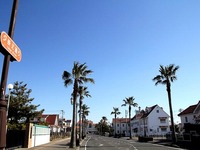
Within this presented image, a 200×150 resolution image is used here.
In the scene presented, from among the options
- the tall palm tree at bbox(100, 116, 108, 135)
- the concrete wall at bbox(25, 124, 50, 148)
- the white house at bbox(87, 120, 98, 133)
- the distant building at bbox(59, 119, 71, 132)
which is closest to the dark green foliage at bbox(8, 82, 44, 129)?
the concrete wall at bbox(25, 124, 50, 148)

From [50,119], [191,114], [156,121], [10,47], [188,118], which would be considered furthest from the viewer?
[50,119]

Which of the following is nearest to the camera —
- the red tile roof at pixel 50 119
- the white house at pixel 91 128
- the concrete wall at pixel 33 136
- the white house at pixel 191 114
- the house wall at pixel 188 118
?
the concrete wall at pixel 33 136

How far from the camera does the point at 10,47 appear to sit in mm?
5301

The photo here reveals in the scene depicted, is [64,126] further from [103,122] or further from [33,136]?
[33,136]

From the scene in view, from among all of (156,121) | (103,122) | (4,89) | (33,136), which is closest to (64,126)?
(103,122)

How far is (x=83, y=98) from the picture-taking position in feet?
179

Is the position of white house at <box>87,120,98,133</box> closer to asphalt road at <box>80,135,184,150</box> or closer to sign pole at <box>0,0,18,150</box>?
asphalt road at <box>80,135,184,150</box>

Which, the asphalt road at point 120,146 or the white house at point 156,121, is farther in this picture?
the white house at point 156,121

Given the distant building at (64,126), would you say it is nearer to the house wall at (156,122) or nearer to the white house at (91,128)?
the house wall at (156,122)

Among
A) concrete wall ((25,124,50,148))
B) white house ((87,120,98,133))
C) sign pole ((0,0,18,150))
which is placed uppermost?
sign pole ((0,0,18,150))

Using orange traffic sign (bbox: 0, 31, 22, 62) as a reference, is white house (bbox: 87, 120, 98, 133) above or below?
below

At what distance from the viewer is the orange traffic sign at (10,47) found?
4.93 meters

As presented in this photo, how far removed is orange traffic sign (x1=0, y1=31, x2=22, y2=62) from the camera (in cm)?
493

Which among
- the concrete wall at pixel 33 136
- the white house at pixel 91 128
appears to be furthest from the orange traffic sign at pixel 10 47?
the white house at pixel 91 128
